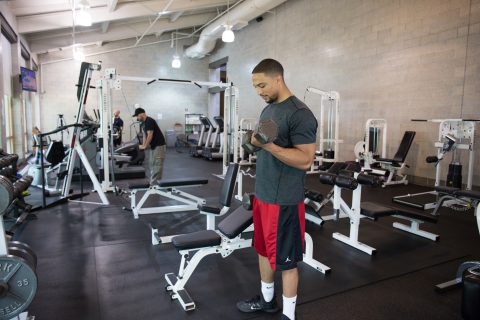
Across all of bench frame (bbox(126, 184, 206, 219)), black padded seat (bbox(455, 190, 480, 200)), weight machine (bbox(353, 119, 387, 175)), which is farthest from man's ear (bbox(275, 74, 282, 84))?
weight machine (bbox(353, 119, 387, 175))

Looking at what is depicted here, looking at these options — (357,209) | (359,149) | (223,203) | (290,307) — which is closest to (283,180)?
(290,307)

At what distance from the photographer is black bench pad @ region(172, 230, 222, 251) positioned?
1999 mm

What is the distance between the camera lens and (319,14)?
26.0 feet

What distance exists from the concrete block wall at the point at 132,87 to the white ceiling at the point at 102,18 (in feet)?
5.90

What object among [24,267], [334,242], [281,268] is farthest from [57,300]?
[334,242]

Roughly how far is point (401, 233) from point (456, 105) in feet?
9.87

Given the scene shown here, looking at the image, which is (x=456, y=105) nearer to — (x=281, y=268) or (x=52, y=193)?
Answer: (x=281, y=268)

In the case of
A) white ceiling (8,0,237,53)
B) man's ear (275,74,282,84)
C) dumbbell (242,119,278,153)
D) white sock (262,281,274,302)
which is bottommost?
white sock (262,281,274,302)

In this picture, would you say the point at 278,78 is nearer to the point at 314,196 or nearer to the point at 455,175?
the point at 314,196

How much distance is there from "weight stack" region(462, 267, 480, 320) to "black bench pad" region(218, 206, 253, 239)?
4.07ft

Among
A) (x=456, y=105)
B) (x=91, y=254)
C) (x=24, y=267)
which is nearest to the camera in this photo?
(x=24, y=267)

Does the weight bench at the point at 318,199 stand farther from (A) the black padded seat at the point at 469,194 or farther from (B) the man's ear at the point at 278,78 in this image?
(B) the man's ear at the point at 278,78

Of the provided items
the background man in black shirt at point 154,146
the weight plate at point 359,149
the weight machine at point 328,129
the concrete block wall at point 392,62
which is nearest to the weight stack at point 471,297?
the background man in black shirt at point 154,146

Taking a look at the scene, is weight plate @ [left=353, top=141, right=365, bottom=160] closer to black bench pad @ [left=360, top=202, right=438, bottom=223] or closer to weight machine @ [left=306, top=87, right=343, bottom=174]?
weight machine @ [left=306, top=87, right=343, bottom=174]
